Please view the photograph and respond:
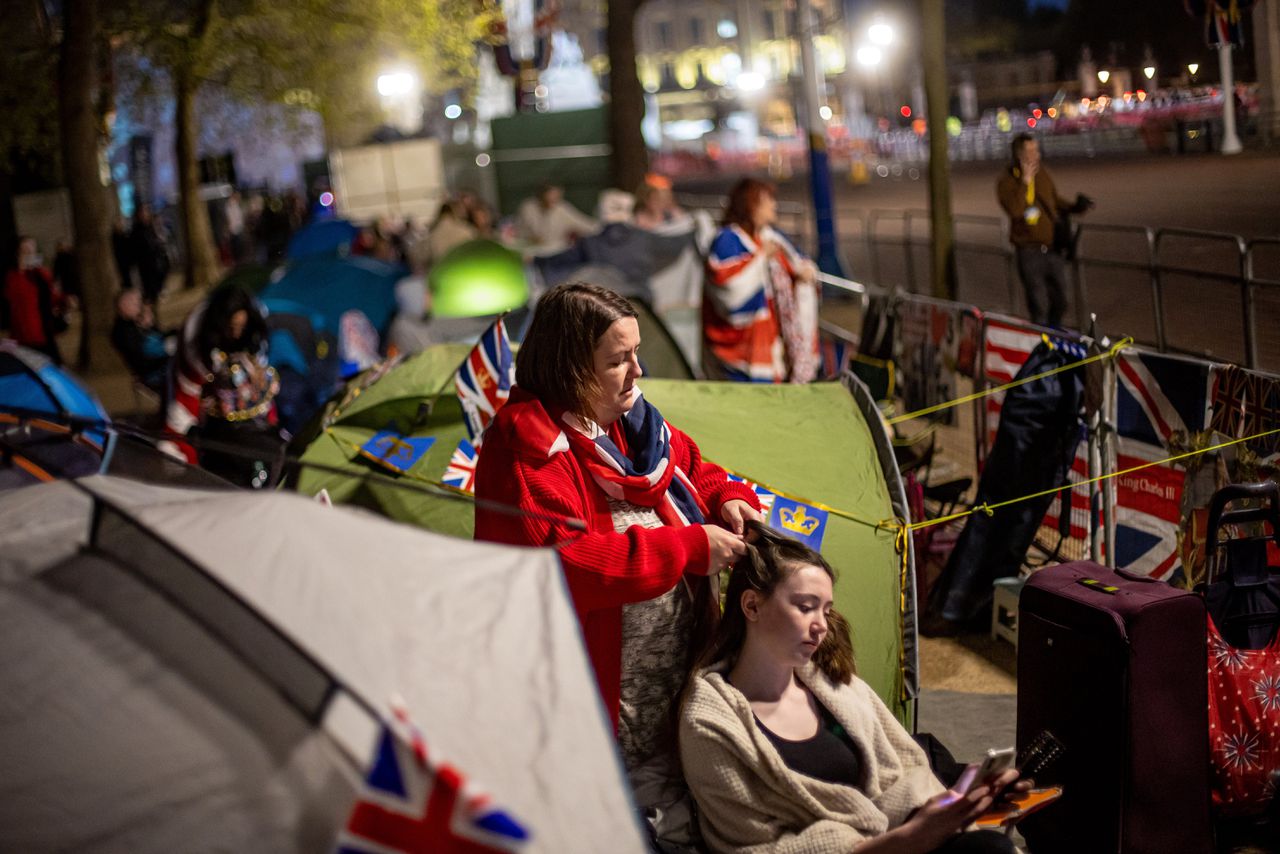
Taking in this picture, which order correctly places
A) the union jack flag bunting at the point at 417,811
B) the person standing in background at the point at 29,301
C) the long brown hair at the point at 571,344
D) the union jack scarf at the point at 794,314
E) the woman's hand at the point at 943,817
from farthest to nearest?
1. the person standing in background at the point at 29,301
2. the union jack scarf at the point at 794,314
3. the long brown hair at the point at 571,344
4. the woman's hand at the point at 943,817
5. the union jack flag bunting at the point at 417,811

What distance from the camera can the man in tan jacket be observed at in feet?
29.7

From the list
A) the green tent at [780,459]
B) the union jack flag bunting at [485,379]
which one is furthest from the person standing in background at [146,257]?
the union jack flag bunting at [485,379]

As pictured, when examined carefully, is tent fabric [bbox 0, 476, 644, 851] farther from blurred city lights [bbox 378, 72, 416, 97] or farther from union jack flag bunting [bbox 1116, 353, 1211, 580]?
blurred city lights [bbox 378, 72, 416, 97]

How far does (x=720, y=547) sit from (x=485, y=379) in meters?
2.27

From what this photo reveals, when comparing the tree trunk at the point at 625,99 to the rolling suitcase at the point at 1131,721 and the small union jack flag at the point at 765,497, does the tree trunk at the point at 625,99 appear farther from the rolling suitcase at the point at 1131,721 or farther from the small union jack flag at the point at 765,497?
the rolling suitcase at the point at 1131,721

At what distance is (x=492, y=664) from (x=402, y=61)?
25449 millimetres

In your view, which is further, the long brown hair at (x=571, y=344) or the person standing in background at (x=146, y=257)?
the person standing in background at (x=146, y=257)

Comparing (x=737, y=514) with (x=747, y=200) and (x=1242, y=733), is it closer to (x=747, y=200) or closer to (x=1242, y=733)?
(x=1242, y=733)

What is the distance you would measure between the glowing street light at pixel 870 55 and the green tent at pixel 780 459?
978 cm

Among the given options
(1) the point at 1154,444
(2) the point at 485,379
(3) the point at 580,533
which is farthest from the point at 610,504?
(1) the point at 1154,444

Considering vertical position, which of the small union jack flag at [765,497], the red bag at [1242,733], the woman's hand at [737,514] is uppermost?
the woman's hand at [737,514]

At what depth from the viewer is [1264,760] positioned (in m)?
3.78

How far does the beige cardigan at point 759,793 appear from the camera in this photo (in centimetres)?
286

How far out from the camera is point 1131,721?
3.55 meters
